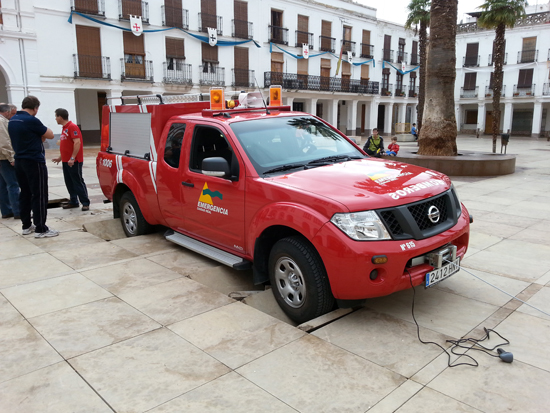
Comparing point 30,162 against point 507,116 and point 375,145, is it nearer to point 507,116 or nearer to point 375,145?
point 375,145

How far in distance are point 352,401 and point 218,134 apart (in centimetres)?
318

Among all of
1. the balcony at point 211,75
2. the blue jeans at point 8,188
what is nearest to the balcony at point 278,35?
the balcony at point 211,75

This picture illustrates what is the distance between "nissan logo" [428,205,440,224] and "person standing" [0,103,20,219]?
6420mm

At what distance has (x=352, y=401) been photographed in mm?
2715

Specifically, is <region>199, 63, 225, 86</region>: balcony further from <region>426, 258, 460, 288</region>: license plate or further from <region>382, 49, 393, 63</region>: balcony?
<region>426, 258, 460, 288</region>: license plate

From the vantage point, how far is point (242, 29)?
33375mm

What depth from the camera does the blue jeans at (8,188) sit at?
7.46m

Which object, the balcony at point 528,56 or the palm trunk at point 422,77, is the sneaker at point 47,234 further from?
the balcony at point 528,56

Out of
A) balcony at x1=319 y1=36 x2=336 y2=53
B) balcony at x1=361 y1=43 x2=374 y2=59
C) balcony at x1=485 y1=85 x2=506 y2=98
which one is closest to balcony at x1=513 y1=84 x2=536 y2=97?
balcony at x1=485 y1=85 x2=506 y2=98

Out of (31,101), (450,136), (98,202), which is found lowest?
(98,202)

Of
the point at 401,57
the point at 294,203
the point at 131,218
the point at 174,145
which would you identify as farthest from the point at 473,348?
the point at 401,57

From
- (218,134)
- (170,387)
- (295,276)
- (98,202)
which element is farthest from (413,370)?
(98,202)

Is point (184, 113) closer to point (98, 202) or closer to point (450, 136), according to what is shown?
point (98, 202)

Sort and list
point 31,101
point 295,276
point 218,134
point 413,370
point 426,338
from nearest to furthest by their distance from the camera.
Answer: point 413,370 → point 426,338 → point 295,276 → point 218,134 → point 31,101
